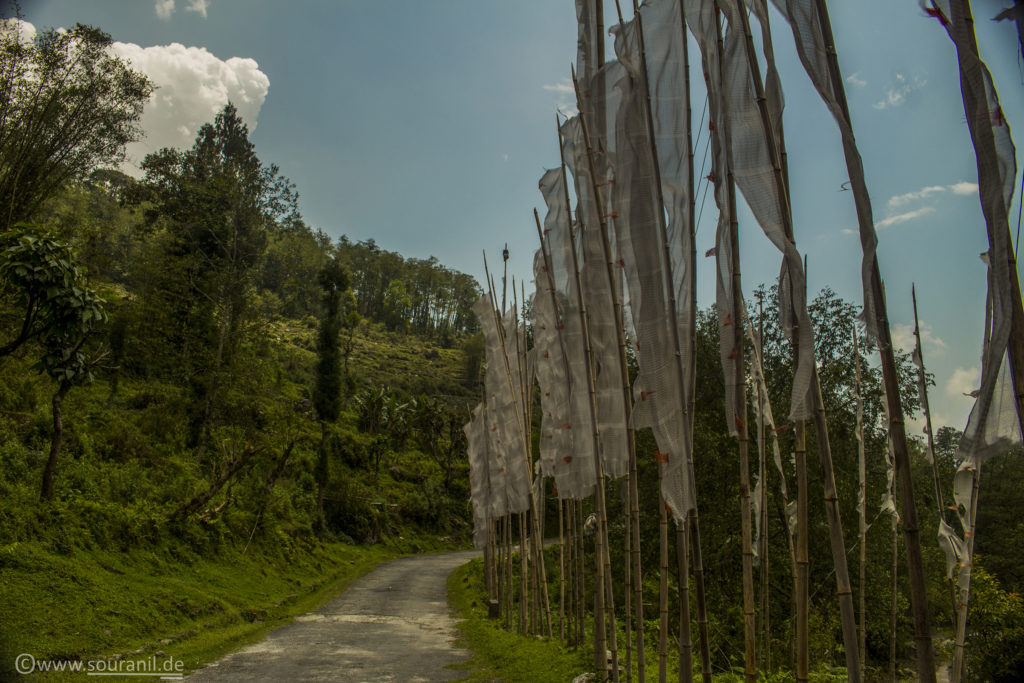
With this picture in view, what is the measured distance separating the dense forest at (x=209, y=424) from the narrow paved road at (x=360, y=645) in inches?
58.6

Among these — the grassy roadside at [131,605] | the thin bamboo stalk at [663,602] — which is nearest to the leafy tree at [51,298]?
the grassy roadside at [131,605]

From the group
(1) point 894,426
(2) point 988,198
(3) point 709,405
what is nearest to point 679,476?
(1) point 894,426

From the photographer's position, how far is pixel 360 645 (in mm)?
7270

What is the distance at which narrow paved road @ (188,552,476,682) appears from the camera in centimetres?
570

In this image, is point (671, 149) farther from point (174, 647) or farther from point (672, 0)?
point (174, 647)

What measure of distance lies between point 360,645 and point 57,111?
37.5ft

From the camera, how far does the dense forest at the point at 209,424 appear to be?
7406 mm

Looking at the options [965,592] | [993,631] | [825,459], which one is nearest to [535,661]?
[965,592]

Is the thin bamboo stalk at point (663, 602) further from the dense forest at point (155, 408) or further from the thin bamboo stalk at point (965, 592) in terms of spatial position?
the dense forest at point (155, 408)

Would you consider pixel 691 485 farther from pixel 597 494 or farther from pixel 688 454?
pixel 597 494

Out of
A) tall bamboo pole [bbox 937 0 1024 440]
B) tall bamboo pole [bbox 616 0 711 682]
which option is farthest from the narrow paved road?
tall bamboo pole [bbox 937 0 1024 440]

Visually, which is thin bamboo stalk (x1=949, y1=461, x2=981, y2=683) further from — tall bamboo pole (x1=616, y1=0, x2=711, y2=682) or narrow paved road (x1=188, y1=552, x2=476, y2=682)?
narrow paved road (x1=188, y1=552, x2=476, y2=682)

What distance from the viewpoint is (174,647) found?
6465 millimetres

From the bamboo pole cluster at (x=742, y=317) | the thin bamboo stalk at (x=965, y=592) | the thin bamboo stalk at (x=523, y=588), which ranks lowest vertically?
the thin bamboo stalk at (x=523, y=588)
